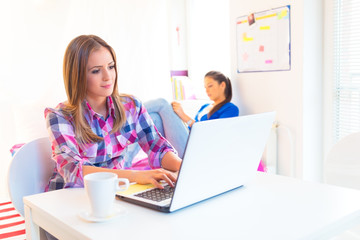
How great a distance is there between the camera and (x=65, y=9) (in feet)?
8.56

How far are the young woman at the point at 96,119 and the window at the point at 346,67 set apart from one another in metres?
1.56

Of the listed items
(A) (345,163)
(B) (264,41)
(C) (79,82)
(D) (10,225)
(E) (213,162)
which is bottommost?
(D) (10,225)

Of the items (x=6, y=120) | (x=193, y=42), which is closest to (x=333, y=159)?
(x=6, y=120)

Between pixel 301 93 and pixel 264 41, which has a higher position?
pixel 264 41

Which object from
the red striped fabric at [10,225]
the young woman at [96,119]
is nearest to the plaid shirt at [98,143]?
A: the young woman at [96,119]

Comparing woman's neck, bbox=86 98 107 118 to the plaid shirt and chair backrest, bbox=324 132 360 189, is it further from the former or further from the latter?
chair backrest, bbox=324 132 360 189

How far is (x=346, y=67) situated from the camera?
96.1 inches

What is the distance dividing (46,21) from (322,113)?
6.78 feet

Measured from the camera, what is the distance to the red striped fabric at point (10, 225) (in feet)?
7.11

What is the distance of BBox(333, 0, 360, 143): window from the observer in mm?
2365

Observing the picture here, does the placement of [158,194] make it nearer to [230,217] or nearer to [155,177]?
[155,177]

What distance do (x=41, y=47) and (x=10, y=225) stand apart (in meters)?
1.21

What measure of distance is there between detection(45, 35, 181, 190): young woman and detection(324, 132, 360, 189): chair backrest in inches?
20.7

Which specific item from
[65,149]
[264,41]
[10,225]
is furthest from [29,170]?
[264,41]
